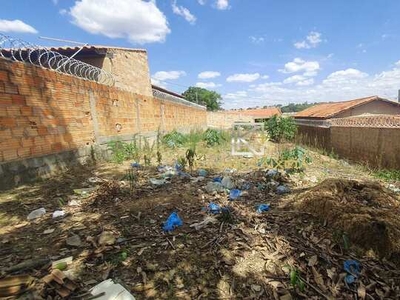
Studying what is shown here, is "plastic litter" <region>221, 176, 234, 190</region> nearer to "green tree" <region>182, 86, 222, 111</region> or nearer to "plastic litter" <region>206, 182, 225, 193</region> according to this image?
"plastic litter" <region>206, 182, 225, 193</region>

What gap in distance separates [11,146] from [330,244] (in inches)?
175

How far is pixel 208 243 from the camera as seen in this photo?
7.66 feet

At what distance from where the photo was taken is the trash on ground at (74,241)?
89.8 inches

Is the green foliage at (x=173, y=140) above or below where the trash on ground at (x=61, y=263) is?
above

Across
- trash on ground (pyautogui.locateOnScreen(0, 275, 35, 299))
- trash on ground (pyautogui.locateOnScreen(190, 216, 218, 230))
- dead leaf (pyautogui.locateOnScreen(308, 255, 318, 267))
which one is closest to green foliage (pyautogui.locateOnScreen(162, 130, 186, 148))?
trash on ground (pyautogui.locateOnScreen(190, 216, 218, 230))

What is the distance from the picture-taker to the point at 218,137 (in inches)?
400

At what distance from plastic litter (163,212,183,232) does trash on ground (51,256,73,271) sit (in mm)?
924

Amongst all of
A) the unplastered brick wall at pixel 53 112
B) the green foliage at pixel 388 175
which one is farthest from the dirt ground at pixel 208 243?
the green foliage at pixel 388 175

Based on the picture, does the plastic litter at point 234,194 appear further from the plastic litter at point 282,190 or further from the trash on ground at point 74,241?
the trash on ground at point 74,241

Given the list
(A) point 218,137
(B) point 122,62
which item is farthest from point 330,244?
(B) point 122,62

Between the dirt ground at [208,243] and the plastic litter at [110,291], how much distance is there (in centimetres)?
8

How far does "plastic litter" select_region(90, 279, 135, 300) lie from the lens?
60.5 inches

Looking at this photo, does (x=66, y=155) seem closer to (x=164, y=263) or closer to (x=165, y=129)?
(x=164, y=263)

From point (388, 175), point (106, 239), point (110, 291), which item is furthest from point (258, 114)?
point (110, 291)
